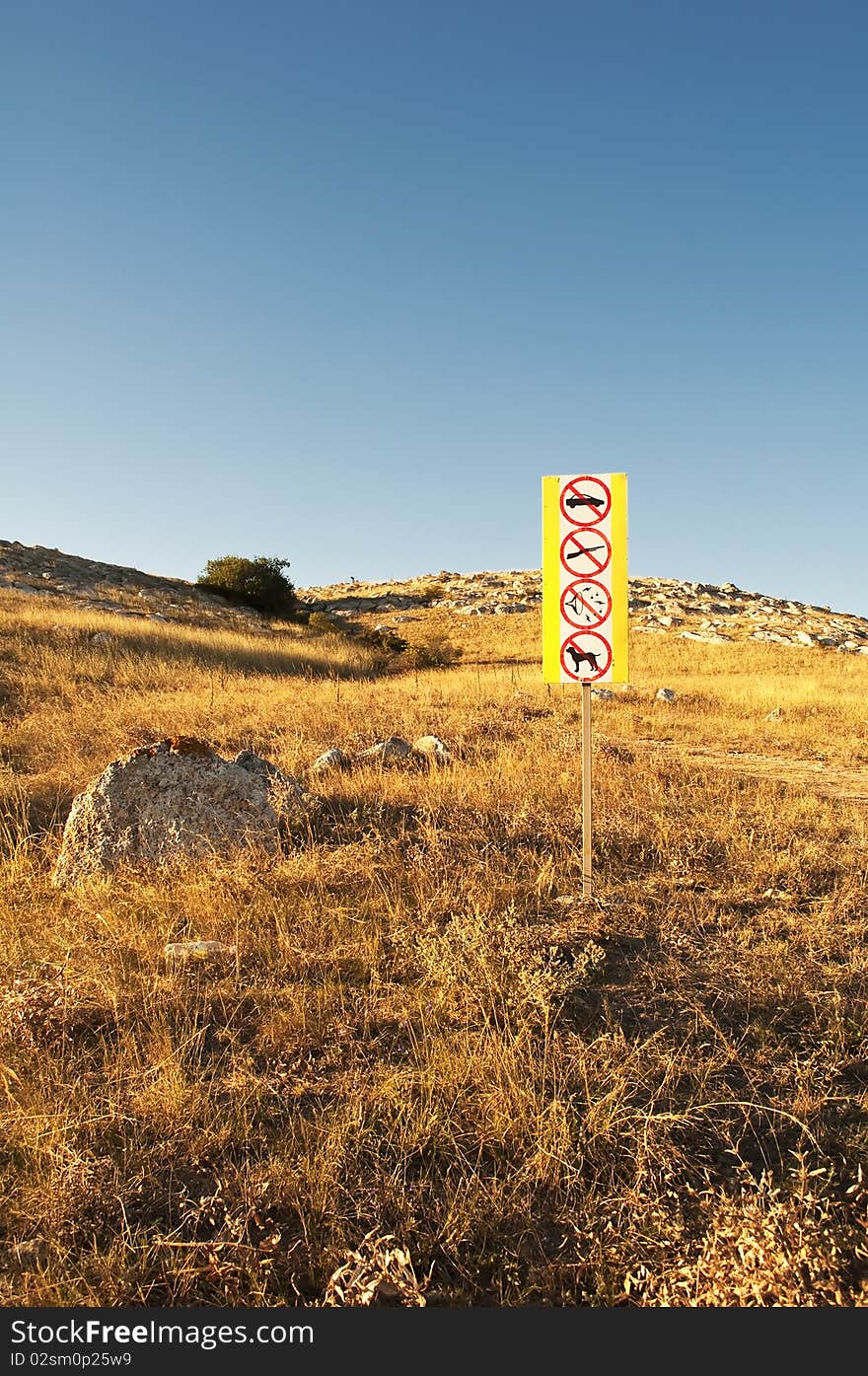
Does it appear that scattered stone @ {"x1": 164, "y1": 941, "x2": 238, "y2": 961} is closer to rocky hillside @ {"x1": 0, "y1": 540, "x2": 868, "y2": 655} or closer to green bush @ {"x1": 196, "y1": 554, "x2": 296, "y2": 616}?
rocky hillside @ {"x1": 0, "y1": 540, "x2": 868, "y2": 655}

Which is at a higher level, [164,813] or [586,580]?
[586,580]

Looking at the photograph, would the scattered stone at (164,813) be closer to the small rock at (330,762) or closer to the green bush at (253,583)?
the small rock at (330,762)

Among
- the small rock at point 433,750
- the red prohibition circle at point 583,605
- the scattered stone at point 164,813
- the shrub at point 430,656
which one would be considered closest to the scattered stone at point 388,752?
the small rock at point 433,750

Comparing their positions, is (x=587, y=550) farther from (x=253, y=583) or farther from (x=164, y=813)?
(x=253, y=583)

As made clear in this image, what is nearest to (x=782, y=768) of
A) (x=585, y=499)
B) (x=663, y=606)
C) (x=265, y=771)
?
(x=585, y=499)

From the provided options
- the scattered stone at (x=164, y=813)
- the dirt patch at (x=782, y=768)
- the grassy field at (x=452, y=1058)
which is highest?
the scattered stone at (x=164, y=813)

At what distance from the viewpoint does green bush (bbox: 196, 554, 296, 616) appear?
3700 centimetres

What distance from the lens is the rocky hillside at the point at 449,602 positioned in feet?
89.0

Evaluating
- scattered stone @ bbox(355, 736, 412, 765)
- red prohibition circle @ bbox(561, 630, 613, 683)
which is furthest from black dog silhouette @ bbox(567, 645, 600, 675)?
scattered stone @ bbox(355, 736, 412, 765)

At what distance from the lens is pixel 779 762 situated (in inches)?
426

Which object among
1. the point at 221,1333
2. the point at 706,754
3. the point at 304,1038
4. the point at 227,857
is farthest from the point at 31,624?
the point at 221,1333

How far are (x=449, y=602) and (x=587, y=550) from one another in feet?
125

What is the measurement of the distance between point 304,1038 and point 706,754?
9355mm

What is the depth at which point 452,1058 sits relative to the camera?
2977 millimetres
